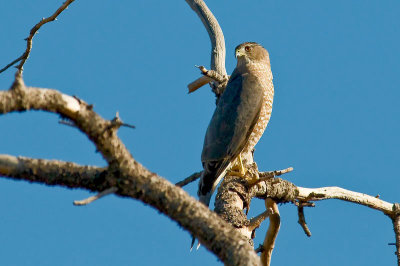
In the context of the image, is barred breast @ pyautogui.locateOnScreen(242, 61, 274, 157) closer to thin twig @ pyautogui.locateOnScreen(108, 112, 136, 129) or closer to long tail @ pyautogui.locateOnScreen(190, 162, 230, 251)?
long tail @ pyautogui.locateOnScreen(190, 162, 230, 251)

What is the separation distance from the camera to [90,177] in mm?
2492

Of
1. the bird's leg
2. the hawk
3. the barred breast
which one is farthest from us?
the barred breast

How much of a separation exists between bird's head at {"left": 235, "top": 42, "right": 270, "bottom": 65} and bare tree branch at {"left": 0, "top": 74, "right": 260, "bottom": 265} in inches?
168

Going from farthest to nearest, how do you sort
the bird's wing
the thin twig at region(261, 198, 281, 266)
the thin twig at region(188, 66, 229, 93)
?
1. the thin twig at region(188, 66, 229, 93)
2. the bird's wing
3. the thin twig at region(261, 198, 281, 266)

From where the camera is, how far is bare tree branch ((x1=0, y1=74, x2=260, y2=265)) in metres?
2.35

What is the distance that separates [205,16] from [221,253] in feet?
12.8

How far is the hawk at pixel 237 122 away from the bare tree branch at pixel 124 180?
2475 millimetres

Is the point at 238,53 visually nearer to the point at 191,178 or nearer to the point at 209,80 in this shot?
the point at 209,80

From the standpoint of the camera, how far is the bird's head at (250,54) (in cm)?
673

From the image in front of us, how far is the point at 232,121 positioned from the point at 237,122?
1.8 inches

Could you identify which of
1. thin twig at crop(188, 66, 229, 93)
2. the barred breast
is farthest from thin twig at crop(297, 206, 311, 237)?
thin twig at crop(188, 66, 229, 93)

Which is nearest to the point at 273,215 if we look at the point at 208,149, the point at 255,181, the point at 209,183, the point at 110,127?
the point at 255,181

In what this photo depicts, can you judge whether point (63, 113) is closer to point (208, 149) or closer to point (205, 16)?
point (208, 149)

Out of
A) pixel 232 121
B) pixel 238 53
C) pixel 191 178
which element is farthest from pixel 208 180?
pixel 238 53
